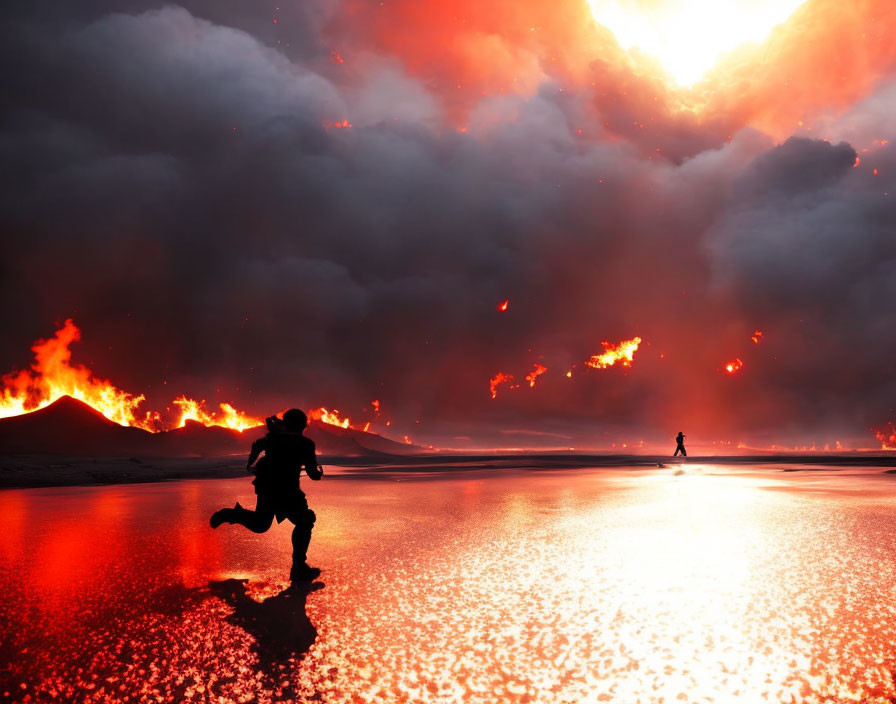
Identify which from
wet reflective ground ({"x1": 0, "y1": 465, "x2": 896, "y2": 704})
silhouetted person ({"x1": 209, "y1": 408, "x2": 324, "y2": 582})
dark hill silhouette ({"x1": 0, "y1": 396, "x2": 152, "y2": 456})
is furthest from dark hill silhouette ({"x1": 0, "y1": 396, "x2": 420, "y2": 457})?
silhouetted person ({"x1": 209, "y1": 408, "x2": 324, "y2": 582})

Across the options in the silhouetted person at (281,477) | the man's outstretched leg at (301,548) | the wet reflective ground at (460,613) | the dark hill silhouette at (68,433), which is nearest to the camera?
the wet reflective ground at (460,613)

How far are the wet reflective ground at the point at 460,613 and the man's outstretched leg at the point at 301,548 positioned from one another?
228mm

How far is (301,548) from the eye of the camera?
694cm

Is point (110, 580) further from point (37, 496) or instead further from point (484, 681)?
point (37, 496)

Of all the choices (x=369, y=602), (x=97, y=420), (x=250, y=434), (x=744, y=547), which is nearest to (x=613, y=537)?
(x=744, y=547)

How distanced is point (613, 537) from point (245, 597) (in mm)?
5815

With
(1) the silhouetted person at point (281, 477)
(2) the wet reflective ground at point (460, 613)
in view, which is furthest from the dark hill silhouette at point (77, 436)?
(1) the silhouetted person at point (281, 477)

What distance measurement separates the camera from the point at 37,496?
1825 cm

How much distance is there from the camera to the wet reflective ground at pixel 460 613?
3.75m

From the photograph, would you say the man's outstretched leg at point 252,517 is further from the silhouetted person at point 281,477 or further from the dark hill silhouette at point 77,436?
the dark hill silhouette at point 77,436

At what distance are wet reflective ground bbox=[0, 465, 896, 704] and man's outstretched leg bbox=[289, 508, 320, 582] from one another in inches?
9.0

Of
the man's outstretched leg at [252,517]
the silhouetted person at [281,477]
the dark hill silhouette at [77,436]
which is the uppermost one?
the silhouetted person at [281,477]

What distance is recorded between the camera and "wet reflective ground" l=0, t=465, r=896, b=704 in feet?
12.3

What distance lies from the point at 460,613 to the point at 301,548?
2495 millimetres
